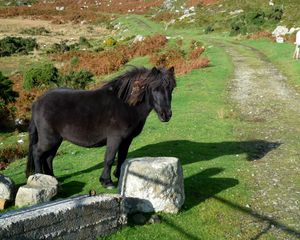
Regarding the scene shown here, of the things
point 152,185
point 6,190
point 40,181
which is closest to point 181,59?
point 40,181

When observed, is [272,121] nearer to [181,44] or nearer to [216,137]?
[216,137]

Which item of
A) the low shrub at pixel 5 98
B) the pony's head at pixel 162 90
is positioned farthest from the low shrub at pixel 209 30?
the pony's head at pixel 162 90

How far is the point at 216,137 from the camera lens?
53.3ft

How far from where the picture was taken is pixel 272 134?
54.5 feet

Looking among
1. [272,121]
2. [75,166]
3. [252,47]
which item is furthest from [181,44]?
[75,166]

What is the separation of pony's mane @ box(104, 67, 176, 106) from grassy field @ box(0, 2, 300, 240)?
2225 millimetres

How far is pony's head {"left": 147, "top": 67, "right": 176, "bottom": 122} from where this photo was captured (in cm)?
1014

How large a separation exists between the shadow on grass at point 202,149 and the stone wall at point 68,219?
4897 mm

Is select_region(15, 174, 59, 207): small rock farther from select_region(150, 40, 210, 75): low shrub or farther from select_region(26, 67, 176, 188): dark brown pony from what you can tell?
select_region(150, 40, 210, 75): low shrub

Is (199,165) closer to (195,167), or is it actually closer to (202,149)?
(195,167)

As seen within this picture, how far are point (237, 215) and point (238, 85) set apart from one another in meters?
16.8

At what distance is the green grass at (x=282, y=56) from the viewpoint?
28.1 m

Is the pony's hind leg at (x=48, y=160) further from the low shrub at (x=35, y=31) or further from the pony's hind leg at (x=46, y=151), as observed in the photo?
the low shrub at (x=35, y=31)

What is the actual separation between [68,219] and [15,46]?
45368 millimetres
